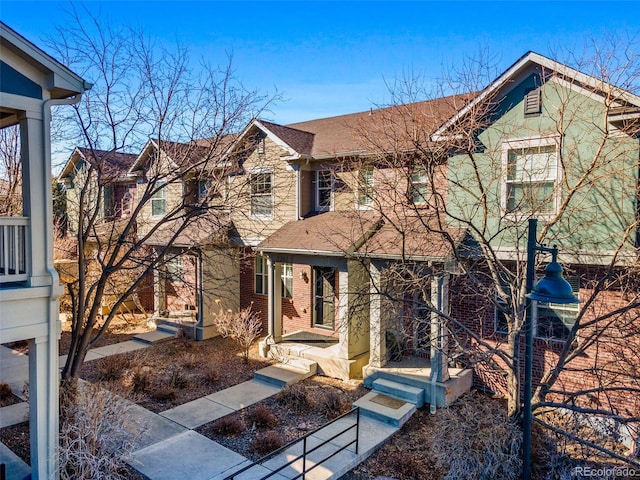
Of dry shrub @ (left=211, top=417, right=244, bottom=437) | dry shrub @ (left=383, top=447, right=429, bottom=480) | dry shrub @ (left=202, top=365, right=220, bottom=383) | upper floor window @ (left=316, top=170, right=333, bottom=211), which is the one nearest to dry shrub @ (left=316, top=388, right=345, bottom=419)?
dry shrub @ (left=383, top=447, right=429, bottom=480)

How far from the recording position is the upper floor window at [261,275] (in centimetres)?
1608

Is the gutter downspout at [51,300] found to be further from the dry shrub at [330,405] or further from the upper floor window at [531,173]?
the upper floor window at [531,173]

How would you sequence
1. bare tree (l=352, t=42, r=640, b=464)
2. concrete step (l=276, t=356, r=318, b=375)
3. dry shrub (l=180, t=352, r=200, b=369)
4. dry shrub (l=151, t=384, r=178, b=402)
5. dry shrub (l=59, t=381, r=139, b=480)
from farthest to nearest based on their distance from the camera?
dry shrub (l=180, t=352, r=200, b=369)
concrete step (l=276, t=356, r=318, b=375)
dry shrub (l=151, t=384, r=178, b=402)
bare tree (l=352, t=42, r=640, b=464)
dry shrub (l=59, t=381, r=139, b=480)

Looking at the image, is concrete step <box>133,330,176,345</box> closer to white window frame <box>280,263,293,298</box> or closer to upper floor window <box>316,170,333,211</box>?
white window frame <box>280,263,293,298</box>

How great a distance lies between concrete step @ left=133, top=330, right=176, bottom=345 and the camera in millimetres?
15242

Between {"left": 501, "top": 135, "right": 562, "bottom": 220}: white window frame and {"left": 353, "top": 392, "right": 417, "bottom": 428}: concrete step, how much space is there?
189 inches

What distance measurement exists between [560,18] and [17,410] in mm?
14148

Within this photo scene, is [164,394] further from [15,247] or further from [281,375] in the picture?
[15,247]

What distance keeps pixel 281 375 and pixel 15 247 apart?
24.5 feet

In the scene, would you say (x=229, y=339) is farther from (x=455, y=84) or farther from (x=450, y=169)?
(x=455, y=84)

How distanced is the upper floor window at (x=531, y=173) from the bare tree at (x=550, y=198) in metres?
0.02

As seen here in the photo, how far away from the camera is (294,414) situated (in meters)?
9.70

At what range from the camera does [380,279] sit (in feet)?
35.8

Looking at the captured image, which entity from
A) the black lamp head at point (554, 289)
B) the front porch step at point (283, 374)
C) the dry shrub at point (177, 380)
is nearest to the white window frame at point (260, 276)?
the front porch step at point (283, 374)
